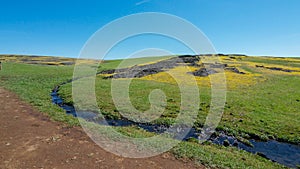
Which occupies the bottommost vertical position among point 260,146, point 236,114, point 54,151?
point 260,146

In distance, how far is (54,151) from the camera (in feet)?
50.3

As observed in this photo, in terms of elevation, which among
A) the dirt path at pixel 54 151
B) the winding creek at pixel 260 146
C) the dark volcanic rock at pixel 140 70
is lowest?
the winding creek at pixel 260 146

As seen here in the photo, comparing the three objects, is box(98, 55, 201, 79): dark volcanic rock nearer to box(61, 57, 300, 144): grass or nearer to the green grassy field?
box(61, 57, 300, 144): grass

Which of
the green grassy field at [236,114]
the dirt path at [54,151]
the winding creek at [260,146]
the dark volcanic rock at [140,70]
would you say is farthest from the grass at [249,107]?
the dark volcanic rock at [140,70]

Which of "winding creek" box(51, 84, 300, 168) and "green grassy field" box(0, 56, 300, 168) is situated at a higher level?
"green grassy field" box(0, 56, 300, 168)

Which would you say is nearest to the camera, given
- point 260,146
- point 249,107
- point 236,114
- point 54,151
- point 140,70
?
point 54,151

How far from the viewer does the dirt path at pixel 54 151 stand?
547 inches

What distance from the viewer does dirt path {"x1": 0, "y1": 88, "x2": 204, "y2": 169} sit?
45.6 ft

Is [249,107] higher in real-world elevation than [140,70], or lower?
lower

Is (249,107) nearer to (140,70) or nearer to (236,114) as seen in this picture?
(236,114)

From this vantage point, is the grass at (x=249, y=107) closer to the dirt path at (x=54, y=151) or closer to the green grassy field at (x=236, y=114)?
the green grassy field at (x=236, y=114)

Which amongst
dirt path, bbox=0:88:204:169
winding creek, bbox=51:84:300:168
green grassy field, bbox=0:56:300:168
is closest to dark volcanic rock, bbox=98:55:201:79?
green grassy field, bbox=0:56:300:168

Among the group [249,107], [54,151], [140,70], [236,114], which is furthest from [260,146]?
[140,70]

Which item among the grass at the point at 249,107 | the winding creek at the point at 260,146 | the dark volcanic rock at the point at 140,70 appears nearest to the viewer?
the winding creek at the point at 260,146
